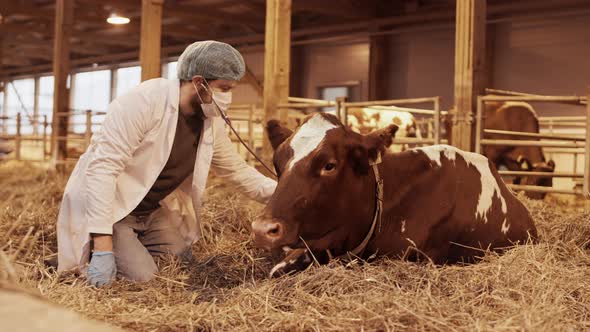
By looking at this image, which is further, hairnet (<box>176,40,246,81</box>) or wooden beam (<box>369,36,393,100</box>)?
wooden beam (<box>369,36,393,100</box>)

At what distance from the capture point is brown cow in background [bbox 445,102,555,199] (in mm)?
10164

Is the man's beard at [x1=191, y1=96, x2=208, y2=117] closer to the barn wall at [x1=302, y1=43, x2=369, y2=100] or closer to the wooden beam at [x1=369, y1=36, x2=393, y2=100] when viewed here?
the wooden beam at [x1=369, y1=36, x2=393, y2=100]

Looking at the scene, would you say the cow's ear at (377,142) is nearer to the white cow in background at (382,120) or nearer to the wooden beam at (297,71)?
the white cow in background at (382,120)

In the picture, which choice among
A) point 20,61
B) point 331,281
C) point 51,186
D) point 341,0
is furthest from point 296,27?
point 331,281

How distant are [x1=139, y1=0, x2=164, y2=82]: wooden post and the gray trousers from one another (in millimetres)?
3308

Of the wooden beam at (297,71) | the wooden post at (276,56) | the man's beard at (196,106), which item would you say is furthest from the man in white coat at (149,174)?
the wooden beam at (297,71)

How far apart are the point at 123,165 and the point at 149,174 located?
0.18 m

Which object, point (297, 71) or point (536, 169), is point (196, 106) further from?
point (297, 71)

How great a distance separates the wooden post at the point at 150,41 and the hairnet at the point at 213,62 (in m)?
3.61

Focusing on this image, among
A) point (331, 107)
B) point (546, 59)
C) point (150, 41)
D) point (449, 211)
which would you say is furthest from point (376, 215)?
point (331, 107)

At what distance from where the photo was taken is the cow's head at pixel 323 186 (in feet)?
9.73

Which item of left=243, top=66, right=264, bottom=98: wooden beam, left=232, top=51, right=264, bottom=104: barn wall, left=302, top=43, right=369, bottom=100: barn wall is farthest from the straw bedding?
left=232, top=51, right=264, bottom=104: barn wall

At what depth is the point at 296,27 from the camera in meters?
19.3

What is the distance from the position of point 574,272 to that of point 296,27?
664 inches
